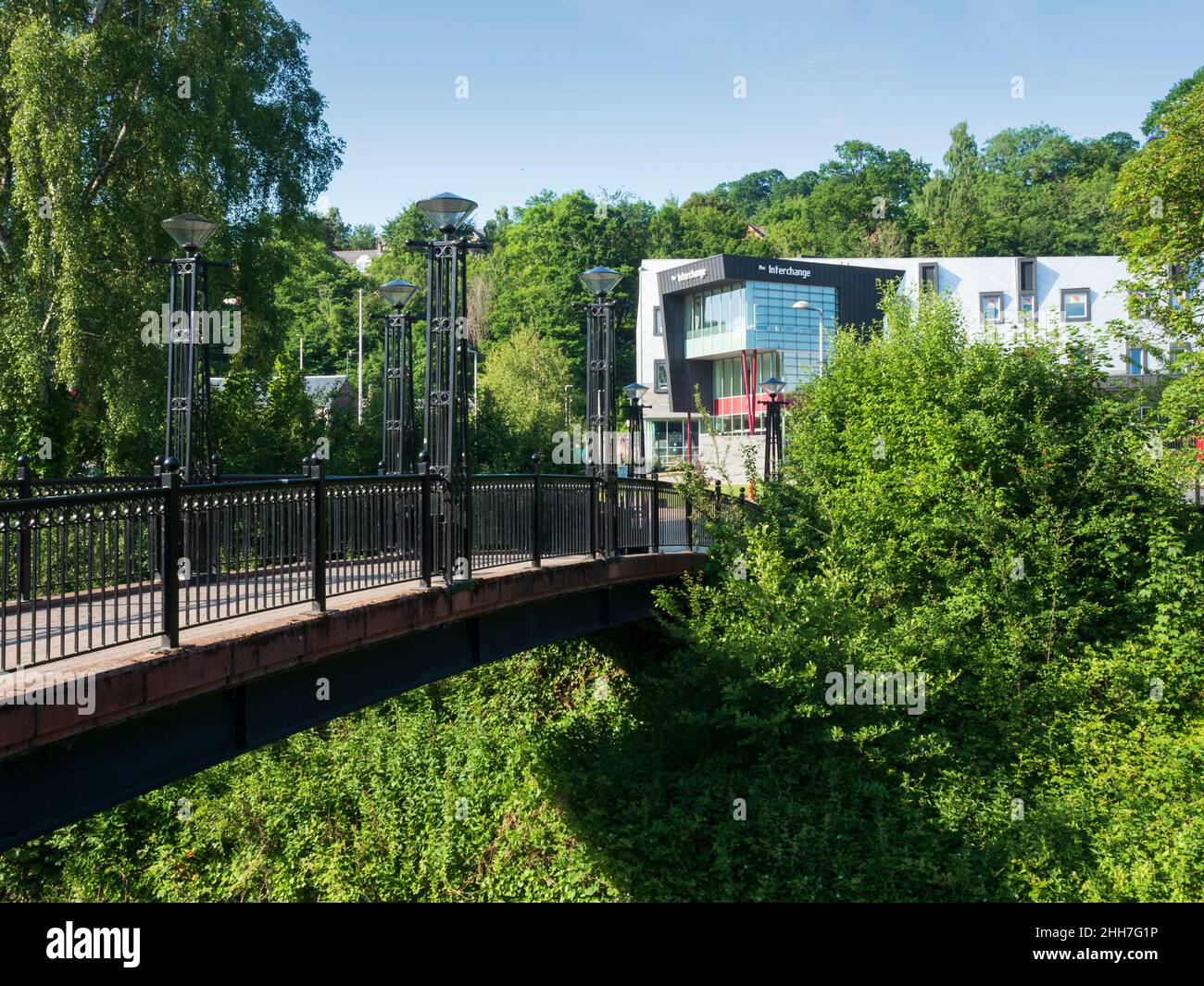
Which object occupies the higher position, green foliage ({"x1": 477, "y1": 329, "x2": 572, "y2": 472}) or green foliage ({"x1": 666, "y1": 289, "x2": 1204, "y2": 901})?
green foliage ({"x1": 477, "y1": 329, "x2": 572, "y2": 472})

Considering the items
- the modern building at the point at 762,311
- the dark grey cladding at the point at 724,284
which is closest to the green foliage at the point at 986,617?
the modern building at the point at 762,311

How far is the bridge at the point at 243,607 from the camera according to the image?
586cm

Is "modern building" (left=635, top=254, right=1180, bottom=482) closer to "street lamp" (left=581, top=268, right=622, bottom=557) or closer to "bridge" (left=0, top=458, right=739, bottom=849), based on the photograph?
"street lamp" (left=581, top=268, right=622, bottom=557)

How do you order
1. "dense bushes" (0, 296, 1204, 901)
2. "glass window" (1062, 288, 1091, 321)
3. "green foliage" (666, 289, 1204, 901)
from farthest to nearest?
"glass window" (1062, 288, 1091, 321) < "dense bushes" (0, 296, 1204, 901) < "green foliage" (666, 289, 1204, 901)

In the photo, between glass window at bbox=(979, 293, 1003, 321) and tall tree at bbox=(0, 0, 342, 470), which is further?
glass window at bbox=(979, 293, 1003, 321)

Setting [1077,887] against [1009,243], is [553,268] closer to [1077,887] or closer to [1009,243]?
[1009,243]

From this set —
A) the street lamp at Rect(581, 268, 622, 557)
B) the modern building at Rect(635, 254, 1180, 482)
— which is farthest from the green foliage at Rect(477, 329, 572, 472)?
the street lamp at Rect(581, 268, 622, 557)

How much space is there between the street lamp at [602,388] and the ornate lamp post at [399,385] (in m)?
4.89

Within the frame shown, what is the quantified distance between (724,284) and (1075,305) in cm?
2250

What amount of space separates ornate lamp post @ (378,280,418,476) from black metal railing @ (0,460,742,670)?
676cm

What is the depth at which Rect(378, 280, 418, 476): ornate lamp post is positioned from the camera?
61.7ft

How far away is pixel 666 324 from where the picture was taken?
180 ft

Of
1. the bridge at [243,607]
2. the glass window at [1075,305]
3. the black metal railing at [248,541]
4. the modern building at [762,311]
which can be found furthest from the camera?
the glass window at [1075,305]

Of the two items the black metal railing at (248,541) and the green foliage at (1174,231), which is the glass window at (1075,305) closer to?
the green foliage at (1174,231)
